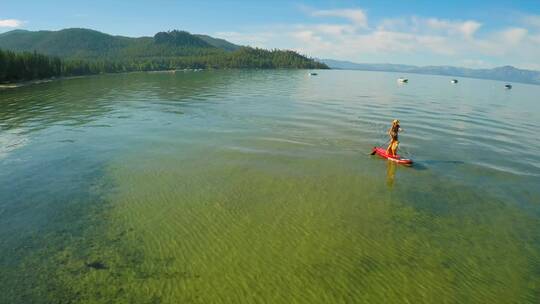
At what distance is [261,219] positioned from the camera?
67.7ft

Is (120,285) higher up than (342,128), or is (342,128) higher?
(342,128)

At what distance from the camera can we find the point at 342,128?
48812 millimetres

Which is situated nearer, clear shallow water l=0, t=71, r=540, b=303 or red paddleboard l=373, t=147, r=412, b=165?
clear shallow water l=0, t=71, r=540, b=303

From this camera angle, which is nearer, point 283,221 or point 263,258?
point 263,258

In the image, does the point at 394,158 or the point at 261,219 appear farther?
the point at 394,158

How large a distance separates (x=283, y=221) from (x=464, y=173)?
1996cm

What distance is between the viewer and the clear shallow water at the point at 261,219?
14805 mm

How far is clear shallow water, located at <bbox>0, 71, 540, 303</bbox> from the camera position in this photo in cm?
1480

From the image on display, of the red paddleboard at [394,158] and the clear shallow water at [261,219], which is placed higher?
the red paddleboard at [394,158]

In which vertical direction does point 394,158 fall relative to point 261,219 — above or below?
above

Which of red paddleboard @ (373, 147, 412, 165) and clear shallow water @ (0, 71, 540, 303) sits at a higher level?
red paddleboard @ (373, 147, 412, 165)

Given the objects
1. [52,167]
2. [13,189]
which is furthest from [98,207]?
[52,167]

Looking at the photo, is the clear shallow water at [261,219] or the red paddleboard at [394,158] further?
the red paddleboard at [394,158]

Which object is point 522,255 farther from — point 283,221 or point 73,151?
point 73,151
